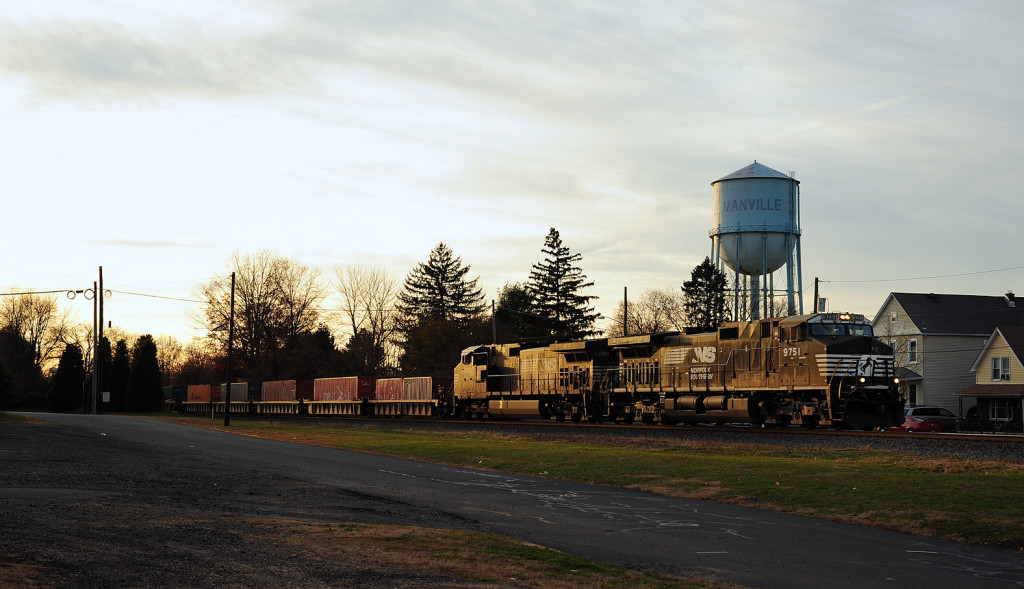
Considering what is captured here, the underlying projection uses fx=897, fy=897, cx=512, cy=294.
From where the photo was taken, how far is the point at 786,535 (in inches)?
507

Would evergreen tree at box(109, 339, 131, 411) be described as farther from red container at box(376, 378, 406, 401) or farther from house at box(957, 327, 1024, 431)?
house at box(957, 327, 1024, 431)

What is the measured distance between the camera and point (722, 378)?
32.2m

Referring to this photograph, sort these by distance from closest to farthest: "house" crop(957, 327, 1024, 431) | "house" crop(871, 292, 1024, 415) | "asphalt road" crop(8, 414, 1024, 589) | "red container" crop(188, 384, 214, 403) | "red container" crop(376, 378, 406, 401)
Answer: "asphalt road" crop(8, 414, 1024, 589)
"house" crop(957, 327, 1024, 431)
"red container" crop(376, 378, 406, 401)
"house" crop(871, 292, 1024, 415)
"red container" crop(188, 384, 214, 403)

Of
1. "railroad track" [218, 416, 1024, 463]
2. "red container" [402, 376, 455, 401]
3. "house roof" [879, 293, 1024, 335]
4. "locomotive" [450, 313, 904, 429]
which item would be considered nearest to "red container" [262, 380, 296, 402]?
"red container" [402, 376, 455, 401]

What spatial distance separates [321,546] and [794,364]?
21.7 metres

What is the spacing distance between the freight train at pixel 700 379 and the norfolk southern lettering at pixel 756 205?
765 inches

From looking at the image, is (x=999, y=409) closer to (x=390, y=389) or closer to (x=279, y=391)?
(x=390, y=389)

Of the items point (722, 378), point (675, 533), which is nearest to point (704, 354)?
point (722, 378)

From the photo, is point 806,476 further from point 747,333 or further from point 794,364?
point 747,333

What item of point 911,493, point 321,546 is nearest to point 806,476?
point 911,493

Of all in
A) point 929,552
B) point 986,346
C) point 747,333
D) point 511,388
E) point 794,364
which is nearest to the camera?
point 929,552

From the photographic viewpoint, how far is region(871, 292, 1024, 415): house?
64438mm

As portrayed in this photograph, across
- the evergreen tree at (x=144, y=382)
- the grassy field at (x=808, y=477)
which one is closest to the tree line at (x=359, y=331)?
the evergreen tree at (x=144, y=382)

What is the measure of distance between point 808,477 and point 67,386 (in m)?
85.5
